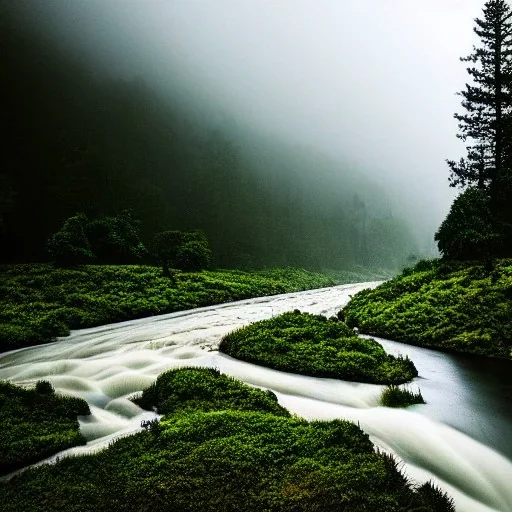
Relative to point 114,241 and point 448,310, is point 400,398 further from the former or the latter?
point 114,241

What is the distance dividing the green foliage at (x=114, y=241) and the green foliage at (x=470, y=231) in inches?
1098

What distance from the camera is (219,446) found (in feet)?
22.4

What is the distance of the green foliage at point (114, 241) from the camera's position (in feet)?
120

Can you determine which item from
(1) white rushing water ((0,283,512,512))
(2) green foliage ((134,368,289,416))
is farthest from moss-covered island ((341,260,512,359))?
(2) green foliage ((134,368,289,416))

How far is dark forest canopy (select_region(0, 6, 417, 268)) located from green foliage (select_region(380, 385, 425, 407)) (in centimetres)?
4012

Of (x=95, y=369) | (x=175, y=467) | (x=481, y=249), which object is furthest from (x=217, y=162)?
(x=175, y=467)

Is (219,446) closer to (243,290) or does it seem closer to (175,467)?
(175,467)

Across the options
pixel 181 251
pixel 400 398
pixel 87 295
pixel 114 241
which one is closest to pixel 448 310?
pixel 400 398

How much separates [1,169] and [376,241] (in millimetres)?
112156

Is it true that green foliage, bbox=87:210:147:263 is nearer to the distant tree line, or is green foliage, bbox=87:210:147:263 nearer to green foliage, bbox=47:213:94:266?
green foliage, bbox=47:213:94:266

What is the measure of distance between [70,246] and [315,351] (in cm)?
2436

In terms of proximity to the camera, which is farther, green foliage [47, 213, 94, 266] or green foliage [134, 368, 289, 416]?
green foliage [47, 213, 94, 266]

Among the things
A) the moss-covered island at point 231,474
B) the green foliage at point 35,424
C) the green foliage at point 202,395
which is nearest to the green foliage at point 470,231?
the green foliage at point 202,395

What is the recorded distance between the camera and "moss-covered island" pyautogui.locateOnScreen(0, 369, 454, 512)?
18.2 feet
